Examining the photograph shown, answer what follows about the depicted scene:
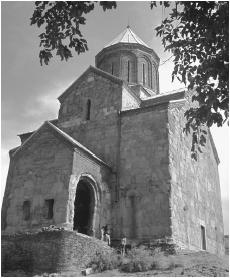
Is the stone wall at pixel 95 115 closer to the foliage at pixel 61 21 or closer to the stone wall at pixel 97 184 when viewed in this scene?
the stone wall at pixel 97 184

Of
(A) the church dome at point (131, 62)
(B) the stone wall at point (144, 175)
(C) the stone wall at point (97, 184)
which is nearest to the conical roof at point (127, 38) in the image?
(A) the church dome at point (131, 62)

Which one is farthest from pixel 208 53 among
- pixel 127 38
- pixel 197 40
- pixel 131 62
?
pixel 127 38

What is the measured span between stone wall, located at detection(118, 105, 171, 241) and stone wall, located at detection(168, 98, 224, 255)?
0.33 metres

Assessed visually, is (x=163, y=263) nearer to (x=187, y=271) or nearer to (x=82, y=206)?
(x=187, y=271)

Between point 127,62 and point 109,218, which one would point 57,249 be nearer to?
point 109,218

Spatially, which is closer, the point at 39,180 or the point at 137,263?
the point at 137,263

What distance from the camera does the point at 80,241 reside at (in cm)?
1061

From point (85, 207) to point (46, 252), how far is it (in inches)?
175

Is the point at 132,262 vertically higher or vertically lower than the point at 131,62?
lower

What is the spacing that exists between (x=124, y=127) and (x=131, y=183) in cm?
256

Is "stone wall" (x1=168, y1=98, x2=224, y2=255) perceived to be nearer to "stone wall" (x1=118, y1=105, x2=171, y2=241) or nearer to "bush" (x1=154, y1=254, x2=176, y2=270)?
"stone wall" (x1=118, y1=105, x2=171, y2=241)

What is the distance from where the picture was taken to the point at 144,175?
555 inches

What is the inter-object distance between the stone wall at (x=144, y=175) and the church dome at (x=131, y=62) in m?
6.34

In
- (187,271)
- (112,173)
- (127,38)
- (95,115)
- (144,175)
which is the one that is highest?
(127,38)
